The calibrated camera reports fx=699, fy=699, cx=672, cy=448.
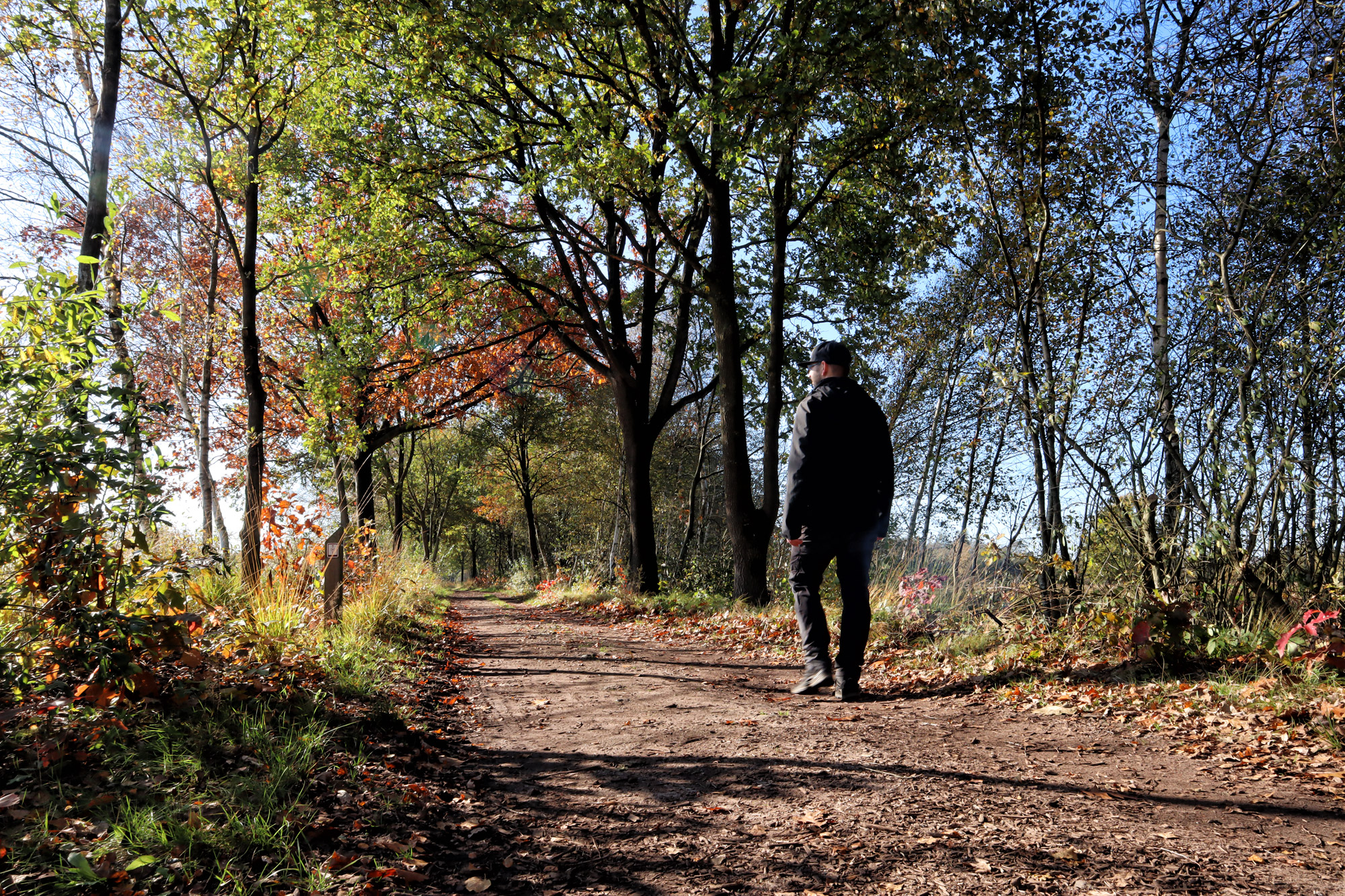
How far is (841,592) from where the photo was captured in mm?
4645

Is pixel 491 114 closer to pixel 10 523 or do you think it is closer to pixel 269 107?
pixel 269 107

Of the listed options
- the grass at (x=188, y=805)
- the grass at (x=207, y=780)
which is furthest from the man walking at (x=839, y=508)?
the grass at (x=188, y=805)

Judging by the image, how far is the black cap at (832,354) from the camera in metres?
4.82

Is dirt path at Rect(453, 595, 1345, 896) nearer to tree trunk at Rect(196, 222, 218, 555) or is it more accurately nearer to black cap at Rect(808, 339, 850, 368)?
black cap at Rect(808, 339, 850, 368)

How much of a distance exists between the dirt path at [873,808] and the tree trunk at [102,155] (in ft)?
11.6

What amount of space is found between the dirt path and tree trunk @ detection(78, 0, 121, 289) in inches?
139

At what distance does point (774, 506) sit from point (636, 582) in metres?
3.77

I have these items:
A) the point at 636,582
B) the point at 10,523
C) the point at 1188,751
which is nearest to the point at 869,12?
the point at 1188,751

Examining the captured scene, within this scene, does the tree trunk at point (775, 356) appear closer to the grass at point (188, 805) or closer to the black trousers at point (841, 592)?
the black trousers at point (841, 592)

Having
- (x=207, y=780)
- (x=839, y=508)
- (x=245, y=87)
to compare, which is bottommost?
(x=207, y=780)

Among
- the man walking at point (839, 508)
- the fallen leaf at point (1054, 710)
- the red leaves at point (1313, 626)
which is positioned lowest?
the fallen leaf at point (1054, 710)

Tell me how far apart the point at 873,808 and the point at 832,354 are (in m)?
2.97

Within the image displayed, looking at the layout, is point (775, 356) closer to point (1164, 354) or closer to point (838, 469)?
point (1164, 354)

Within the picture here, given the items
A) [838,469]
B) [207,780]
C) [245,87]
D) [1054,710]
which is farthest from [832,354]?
[245,87]
